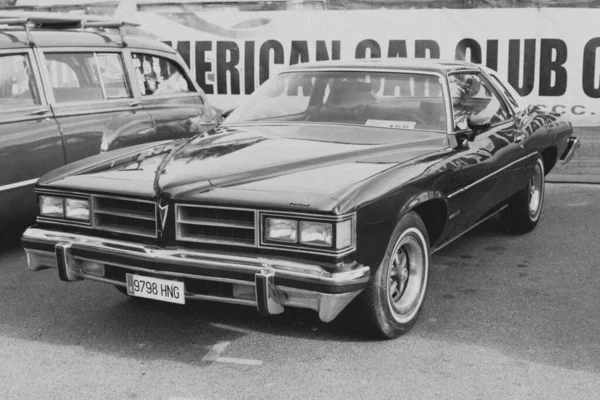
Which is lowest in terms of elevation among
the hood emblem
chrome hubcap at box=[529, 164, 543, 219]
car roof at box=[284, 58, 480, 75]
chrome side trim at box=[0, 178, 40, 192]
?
chrome hubcap at box=[529, 164, 543, 219]

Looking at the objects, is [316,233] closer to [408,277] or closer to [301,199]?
[301,199]

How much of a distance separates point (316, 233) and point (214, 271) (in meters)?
0.54

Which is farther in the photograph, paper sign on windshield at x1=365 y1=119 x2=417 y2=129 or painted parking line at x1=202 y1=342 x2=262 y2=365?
paper sign on windshield at x1=365 y1=119 x2=417 y2=129

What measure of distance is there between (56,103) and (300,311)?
3.01 m

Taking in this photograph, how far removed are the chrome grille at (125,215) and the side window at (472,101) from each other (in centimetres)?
217

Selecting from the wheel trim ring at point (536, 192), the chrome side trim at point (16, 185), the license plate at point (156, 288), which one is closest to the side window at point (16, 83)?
the chrome side trim at point (16, 185)

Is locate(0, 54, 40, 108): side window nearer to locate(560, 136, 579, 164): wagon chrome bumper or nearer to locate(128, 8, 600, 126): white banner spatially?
locate(128, 8, 600, 126): white banner

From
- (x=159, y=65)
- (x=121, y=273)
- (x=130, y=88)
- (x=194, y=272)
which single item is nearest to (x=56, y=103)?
(x=130, y=88)

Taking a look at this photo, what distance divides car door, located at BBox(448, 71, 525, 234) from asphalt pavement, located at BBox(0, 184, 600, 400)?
579 millimetres

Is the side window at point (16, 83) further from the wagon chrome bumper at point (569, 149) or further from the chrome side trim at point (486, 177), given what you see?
the wagon chrome bumper at point (569, 149)

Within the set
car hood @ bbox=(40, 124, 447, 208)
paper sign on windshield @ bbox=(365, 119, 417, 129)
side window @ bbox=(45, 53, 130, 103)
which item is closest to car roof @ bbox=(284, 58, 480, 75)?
paper sign on windshield @ bbox=(365, 119, 417, 129)

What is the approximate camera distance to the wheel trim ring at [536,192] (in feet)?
A: 22.6

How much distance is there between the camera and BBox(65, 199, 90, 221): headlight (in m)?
4.30

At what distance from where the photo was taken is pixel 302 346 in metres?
4.27
